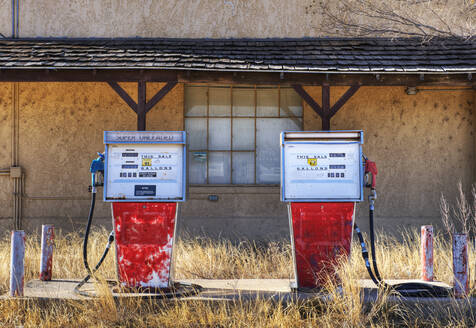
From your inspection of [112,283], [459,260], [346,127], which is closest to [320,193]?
[459,260]

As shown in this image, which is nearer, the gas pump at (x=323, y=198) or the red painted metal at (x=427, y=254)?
the gas pump at (x=323, y=198)

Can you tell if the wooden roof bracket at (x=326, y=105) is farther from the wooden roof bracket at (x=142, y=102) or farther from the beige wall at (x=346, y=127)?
the wooden roof bracket at (x=142, y=102)

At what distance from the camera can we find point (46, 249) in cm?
564

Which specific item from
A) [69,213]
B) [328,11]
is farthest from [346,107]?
[69,213]

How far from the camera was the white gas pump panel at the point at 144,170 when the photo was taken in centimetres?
506

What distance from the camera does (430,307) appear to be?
15.5ft

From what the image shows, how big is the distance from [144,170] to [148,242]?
699 mm

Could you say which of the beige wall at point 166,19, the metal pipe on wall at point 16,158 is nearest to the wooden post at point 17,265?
the metal pipe on wall at point 16,158

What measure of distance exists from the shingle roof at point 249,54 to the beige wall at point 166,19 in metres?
0.25

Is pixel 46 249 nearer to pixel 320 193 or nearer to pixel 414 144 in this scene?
pixel 320 193

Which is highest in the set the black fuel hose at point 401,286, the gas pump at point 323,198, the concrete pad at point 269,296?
the gas pump at point 323,198

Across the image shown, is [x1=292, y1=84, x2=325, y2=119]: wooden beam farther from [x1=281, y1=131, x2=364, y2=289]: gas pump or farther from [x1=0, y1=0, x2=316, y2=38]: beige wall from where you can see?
[x1=281, y1=131, x2=364, y2=289]: gas pump

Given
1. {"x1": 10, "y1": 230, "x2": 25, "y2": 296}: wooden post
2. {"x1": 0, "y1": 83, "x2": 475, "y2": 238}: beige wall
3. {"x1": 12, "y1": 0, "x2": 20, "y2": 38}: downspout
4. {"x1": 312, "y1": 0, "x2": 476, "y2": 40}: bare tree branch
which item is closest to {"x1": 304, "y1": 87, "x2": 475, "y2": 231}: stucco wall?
{"x1": 0, "y1": 83, "x2": 475, "y2": 238}: beige wall

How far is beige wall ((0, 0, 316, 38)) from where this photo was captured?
31.8 ft
